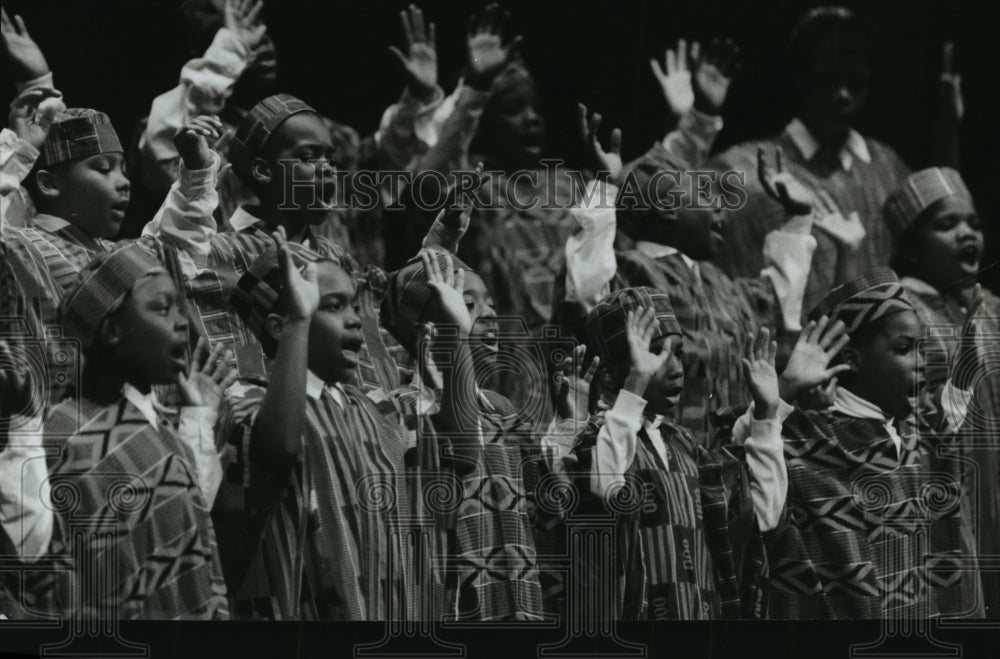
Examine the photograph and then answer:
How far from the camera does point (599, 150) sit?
6715 mm

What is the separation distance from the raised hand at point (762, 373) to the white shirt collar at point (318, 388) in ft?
5.02

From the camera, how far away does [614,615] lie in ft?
21.7

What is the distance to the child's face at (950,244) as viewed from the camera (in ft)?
22.6

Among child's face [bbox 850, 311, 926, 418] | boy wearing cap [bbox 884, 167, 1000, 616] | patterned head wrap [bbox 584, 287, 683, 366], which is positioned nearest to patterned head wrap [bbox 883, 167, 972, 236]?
boy wearing cap [bbox 884, 167, 1000, 616]

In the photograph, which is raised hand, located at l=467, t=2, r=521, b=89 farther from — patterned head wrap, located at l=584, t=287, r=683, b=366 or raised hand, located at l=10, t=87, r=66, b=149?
raised hand, located at l=10, t=87, r=66, b=149

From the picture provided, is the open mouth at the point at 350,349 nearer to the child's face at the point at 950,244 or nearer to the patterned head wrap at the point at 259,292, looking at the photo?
the patterned head wrap at the point at 259,292

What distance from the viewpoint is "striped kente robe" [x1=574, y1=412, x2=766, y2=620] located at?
662cm

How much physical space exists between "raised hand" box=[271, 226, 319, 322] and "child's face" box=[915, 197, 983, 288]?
2.33 meters

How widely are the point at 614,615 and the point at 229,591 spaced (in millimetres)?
1418

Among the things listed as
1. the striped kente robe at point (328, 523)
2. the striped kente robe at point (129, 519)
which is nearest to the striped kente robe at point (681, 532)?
the striped kente robe at point (328, 523)

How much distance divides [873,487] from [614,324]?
1.17 metres

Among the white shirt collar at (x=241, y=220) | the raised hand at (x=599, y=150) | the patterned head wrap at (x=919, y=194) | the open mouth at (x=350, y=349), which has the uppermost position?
the raised hand at (x=599, y=150)

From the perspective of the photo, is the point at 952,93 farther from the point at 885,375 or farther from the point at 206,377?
the point at 206,377

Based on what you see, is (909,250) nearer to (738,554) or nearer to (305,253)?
(738,554)
